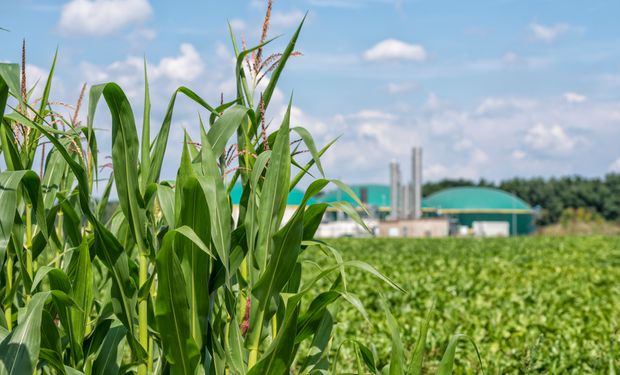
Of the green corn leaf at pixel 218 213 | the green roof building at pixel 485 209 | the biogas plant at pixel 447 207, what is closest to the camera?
the green corn leaf at pixel 218 213

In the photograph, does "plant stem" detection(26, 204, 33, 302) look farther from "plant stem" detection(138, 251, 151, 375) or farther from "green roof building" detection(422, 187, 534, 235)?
"green roof building" detection(422, 187, 534, 235)

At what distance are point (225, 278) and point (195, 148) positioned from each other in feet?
1.68

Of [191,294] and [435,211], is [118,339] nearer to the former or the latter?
[191,294]

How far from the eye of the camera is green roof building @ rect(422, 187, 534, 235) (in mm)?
69938

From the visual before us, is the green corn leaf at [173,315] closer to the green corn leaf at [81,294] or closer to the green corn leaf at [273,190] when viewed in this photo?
the green corn leaf at [273,190]

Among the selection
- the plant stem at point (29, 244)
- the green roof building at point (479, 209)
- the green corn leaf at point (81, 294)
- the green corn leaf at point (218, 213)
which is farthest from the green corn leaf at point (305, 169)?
the green roof building at point (479, 209)

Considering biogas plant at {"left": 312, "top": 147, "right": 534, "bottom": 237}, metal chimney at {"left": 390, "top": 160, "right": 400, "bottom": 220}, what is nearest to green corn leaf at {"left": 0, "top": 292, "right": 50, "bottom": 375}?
biogas plant at {"left": 312, "top": 147, "right": 534, "bottom": 237}

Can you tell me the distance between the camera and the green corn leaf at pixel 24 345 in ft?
6.17

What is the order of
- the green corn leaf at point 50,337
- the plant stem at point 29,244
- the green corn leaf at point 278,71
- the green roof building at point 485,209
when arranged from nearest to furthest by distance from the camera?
the green corn leaf at point 278,71
the green corn leaf at point 50,337
the plant stem at point 29,244
the green roof building at point 485,209

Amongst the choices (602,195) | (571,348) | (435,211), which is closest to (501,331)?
(571,348)

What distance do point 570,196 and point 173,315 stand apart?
87.7 metres

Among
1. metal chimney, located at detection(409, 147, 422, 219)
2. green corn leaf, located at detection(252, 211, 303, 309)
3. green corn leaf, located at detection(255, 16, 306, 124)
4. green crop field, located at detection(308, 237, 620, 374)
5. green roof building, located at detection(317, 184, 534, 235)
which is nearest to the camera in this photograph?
green corn leaf, located at detection(252, 211, 303, 309)

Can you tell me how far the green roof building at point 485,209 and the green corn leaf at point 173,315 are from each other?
67800 millimetres

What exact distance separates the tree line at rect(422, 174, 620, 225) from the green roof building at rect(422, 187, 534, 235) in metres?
12.1
